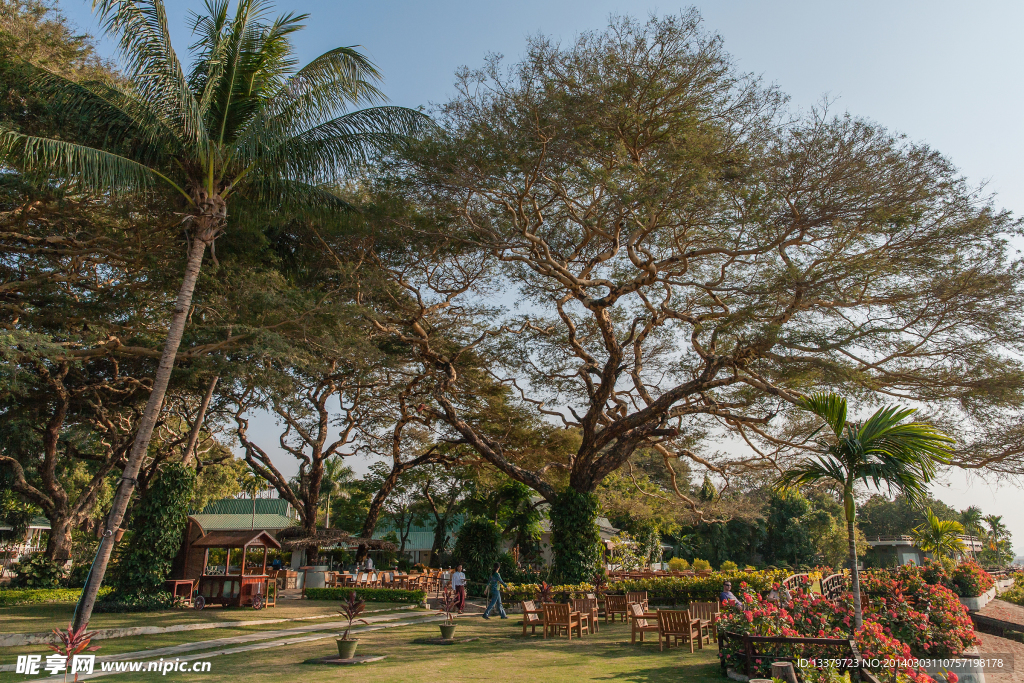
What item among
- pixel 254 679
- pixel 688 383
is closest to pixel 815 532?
pixel 688 383

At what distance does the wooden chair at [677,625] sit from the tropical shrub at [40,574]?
1997 centimetres

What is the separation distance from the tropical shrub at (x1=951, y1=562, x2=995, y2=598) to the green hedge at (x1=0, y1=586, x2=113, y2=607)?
96.6 ft

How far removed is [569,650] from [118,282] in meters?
14.1

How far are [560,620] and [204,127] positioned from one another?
11.7 m

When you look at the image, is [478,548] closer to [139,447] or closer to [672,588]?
[672,588]

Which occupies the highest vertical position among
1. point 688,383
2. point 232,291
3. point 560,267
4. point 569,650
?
point 560,267

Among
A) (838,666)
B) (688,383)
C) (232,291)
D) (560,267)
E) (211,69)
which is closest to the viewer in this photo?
(838,666)

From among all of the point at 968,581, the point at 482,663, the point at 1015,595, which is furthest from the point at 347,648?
the point at 1015,595

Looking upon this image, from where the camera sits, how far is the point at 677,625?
11.7m

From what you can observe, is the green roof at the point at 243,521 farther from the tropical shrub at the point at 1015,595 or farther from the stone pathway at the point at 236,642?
the tropical shrub at the point at 1015,595

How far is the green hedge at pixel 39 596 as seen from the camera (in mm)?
18156

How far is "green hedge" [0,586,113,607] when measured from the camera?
18.2 metres

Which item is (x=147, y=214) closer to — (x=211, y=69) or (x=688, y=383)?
(x=211, y=69)

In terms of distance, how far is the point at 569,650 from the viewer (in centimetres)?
1159
